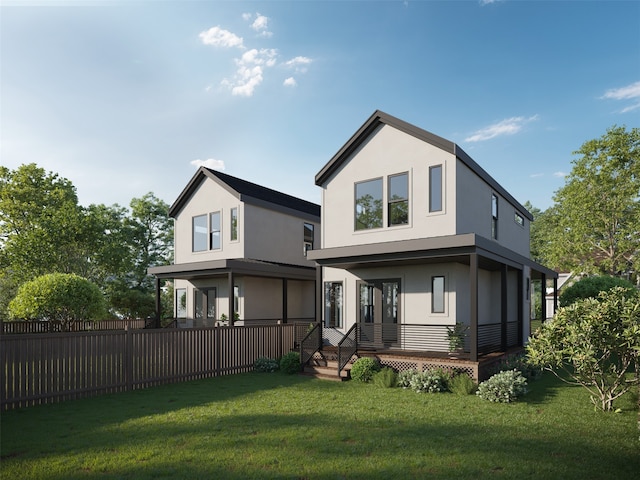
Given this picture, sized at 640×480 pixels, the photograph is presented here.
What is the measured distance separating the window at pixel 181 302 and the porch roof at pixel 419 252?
1031 cm

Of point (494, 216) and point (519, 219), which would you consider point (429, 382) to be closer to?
point (494, 216)

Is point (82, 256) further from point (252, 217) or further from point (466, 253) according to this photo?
point (466, 253)

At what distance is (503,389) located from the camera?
32.9 feet

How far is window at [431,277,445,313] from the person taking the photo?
48.6 ft

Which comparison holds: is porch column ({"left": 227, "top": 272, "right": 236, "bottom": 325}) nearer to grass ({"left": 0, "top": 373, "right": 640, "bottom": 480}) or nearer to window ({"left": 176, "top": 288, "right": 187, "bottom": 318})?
window ({"left": 176, "top": 288, "right": 187, "bottom": 318})

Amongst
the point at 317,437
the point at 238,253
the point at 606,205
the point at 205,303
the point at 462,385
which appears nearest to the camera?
the point at 317,437

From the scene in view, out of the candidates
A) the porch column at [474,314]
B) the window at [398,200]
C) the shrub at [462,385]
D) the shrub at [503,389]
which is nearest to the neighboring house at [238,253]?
the window at [398,200]

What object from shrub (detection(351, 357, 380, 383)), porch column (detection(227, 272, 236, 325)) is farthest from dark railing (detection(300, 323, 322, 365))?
porch column (detection(227, 272, 236, 325))

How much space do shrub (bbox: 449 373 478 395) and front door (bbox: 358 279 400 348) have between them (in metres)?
4.21

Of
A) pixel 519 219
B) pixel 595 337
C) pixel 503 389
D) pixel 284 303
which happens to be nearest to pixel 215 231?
pixel 284 303

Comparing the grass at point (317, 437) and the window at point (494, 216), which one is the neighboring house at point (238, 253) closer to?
the window at point (494, 216)

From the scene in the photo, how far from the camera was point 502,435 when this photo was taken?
24.2 feet

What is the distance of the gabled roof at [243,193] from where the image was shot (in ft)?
68.6

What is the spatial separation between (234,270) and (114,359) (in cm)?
773
